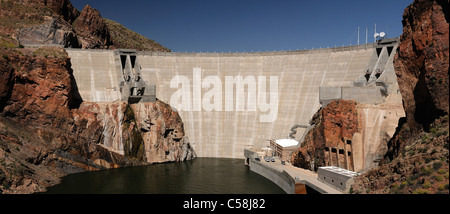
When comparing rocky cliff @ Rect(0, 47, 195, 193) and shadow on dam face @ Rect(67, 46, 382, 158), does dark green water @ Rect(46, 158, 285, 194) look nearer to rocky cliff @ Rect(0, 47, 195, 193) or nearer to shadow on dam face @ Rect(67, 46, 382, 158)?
rocky cliff @ Rect(0, 47, 195, 193)

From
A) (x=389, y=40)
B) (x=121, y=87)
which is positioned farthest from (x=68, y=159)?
(x=389, y=40)

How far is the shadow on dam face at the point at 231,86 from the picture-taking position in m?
57.3

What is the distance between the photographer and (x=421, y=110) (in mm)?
23578

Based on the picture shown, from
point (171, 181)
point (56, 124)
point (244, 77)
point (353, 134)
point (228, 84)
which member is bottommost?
point (171, 181)

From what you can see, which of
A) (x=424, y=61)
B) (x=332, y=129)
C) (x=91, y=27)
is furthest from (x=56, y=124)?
(x=424, y=61)

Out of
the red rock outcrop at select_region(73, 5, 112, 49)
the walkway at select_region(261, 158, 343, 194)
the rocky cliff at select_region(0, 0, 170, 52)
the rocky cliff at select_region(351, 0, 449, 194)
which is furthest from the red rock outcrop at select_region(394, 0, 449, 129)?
Answer: the red rock outcrop at select_region(73, 5, 112, 49)

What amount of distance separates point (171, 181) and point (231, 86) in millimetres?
24990

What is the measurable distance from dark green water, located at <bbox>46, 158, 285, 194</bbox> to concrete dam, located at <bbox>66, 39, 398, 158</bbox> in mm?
9030

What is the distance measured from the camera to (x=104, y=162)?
49531 mm

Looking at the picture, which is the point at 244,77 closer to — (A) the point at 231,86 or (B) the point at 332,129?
(A) the point at 231,86

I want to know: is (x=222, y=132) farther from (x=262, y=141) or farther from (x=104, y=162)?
(x=104, y=162)

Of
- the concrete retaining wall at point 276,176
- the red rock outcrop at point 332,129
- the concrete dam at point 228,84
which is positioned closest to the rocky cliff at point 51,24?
the concrete dam at point 228,84

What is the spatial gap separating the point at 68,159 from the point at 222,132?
25728mm

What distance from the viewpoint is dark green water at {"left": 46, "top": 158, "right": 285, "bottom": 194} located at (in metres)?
38.3
